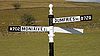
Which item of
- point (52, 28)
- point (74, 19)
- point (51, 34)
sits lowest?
point (51, 34)

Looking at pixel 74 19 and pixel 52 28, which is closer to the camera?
pixel 52 28

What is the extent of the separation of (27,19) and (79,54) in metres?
54.7

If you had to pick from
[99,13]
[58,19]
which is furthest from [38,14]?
[58,19]

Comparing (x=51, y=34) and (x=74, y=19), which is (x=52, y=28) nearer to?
(x=51, y=34)

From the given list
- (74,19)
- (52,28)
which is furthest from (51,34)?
(74,19)

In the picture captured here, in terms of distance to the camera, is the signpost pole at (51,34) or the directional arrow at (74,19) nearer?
the signpost pole at (51,34)

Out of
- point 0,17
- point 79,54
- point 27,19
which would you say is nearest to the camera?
point 79,54

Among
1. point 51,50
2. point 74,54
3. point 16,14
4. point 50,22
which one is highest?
point 50,22

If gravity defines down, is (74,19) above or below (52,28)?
above

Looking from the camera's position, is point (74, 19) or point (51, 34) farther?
point (74, 19)

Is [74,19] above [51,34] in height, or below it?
above

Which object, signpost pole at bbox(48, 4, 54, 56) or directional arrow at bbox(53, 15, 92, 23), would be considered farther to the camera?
directional arrow at bbox(53, 15, 92, 23)

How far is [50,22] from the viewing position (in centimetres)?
757

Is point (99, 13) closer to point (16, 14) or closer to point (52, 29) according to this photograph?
point (16, 14)
